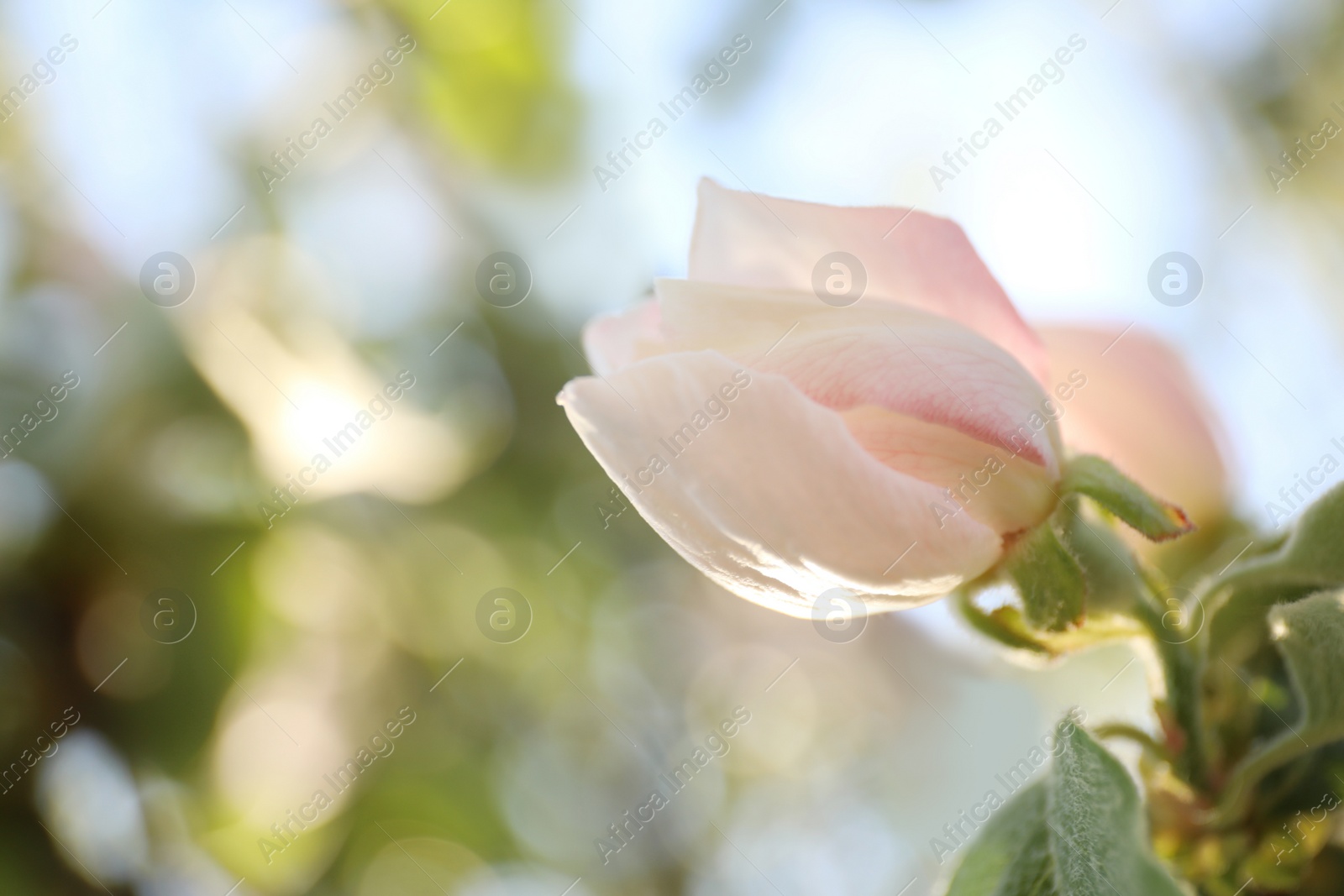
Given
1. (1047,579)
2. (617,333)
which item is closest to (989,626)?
(1047,579)

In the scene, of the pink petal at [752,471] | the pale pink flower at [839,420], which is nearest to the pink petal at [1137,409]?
the pale pink flower at [839,420]

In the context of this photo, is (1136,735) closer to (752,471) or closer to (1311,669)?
(1311,669)

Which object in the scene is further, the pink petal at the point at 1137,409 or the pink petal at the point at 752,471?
the pink petal at the point at 1137,409

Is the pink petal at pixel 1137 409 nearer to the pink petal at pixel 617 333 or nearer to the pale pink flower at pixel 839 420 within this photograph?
the pale pink flower at pixel 839 420

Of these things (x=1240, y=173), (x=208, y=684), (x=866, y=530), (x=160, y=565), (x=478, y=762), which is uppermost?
(x=1240, y=173)

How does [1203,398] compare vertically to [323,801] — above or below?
above

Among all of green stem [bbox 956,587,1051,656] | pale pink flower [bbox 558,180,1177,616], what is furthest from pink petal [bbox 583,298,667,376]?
green stem [bbox 956,587,1051,656]

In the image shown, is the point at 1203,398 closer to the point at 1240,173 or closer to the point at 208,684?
A: the point at 1240,173

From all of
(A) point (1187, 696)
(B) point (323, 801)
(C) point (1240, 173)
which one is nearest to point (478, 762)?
(B) point (323, 801)
